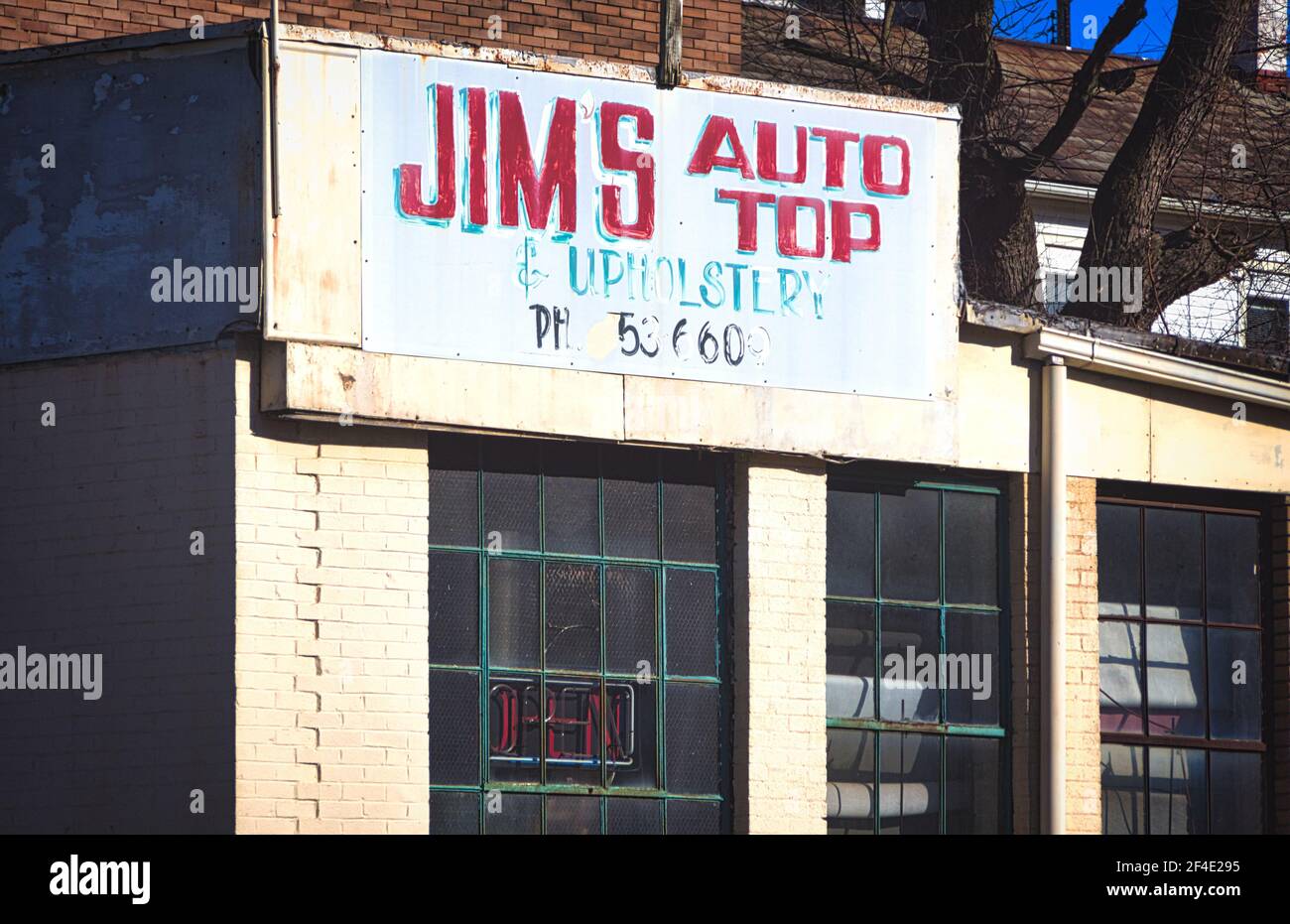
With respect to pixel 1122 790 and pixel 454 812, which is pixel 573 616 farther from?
pixel 1122 790

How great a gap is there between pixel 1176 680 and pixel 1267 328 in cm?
1091

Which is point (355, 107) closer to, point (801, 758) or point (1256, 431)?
point (801, 758)

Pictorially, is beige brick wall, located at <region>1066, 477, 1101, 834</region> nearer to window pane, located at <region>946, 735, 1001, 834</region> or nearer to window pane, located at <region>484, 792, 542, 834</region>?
window pane, located at <region>946, 735, 1001, 834</region>

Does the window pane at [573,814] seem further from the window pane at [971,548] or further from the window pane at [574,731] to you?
the window pane at [971,548]

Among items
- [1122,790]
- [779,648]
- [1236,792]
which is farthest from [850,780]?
[1236,792]

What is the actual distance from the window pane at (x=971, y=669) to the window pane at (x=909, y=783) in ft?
0.90

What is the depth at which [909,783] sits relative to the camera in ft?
36.7

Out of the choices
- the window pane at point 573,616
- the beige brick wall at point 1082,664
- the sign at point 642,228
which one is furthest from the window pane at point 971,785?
the window pane at point 573,616

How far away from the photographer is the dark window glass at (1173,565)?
12.0m

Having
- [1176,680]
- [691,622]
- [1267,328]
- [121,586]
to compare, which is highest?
[1267,328]

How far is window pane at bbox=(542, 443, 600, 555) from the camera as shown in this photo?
33.8 feet

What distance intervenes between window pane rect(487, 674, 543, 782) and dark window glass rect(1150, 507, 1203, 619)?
4.21m

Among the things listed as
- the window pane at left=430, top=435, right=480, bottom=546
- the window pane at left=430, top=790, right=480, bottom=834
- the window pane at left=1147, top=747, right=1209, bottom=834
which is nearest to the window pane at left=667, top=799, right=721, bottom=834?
the window pane at left=430, top=790, right=480, bottom=834
